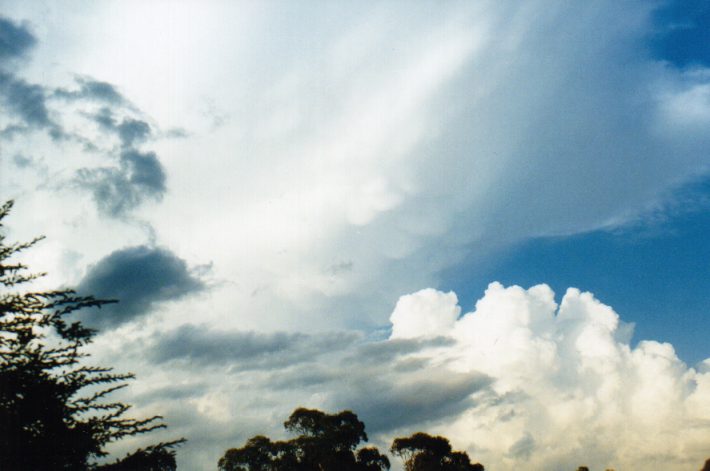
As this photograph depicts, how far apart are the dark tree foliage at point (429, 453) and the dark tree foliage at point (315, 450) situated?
4.99 m

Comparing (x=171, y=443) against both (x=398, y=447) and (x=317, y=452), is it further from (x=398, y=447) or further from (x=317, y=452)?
(x=398, y=447)

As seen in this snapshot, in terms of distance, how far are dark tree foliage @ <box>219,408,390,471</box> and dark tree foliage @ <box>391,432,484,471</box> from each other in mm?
4987

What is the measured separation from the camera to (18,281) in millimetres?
11258

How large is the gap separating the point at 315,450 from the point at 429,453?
15.2 meters

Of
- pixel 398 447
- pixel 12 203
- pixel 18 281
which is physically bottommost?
pixel 398 447

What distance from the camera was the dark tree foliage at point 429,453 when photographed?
177 ft

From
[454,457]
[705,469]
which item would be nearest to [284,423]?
[454,457]


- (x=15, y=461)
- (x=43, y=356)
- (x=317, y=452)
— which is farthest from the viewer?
(x=317, y=452)

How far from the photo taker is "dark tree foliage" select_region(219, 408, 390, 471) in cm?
4703

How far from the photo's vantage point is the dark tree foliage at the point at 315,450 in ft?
154

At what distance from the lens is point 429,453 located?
54.7 metres

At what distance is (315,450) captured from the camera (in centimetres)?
4728

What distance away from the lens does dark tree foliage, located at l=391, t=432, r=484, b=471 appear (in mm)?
53844

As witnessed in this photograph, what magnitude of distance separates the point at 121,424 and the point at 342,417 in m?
41.2
